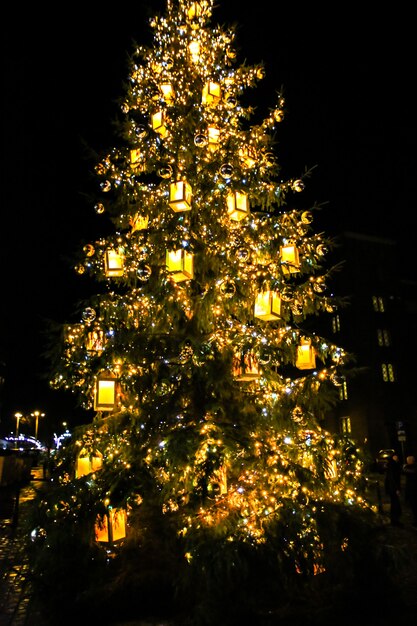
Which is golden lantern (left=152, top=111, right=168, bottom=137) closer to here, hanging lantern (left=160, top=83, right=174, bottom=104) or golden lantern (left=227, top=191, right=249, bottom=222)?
hanging lantern (left=160, top=83, right=174, bottom=104)

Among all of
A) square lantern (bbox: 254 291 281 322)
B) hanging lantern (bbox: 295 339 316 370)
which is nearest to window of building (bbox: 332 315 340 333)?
hanging lantern (bbox: 295 339 316 370)

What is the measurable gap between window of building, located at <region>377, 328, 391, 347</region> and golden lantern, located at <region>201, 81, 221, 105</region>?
37425 mm

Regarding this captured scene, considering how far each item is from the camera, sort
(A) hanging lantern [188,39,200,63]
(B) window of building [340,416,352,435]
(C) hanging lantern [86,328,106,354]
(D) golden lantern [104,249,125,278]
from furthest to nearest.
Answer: (B) window of building [340,416,352,435], (A) hanging lantern [188,39,200,63], (D) golden lantern [104,249,125,278], (C) hanging lantern [86,328,106,354]

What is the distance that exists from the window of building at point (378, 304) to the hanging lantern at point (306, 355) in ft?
124

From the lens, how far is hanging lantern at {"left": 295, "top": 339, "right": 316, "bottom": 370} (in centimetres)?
770

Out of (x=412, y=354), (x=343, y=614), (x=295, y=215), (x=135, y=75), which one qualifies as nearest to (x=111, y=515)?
(x=343, y=614)

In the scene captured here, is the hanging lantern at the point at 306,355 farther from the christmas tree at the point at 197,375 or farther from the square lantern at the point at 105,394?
the square lantern at the point at 105,394

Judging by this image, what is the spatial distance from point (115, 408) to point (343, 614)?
393 cm

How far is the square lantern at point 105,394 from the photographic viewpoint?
706cm

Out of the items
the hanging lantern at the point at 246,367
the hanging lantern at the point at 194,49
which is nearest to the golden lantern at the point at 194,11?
the hanging lantern at the point at 194,49

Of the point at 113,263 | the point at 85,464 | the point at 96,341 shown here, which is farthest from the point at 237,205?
the point at 85,464

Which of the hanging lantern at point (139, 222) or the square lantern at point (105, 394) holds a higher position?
the hanging lantern at point (139, 222)

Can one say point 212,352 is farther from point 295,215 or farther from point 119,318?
point 295,215

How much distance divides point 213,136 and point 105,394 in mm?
4447
